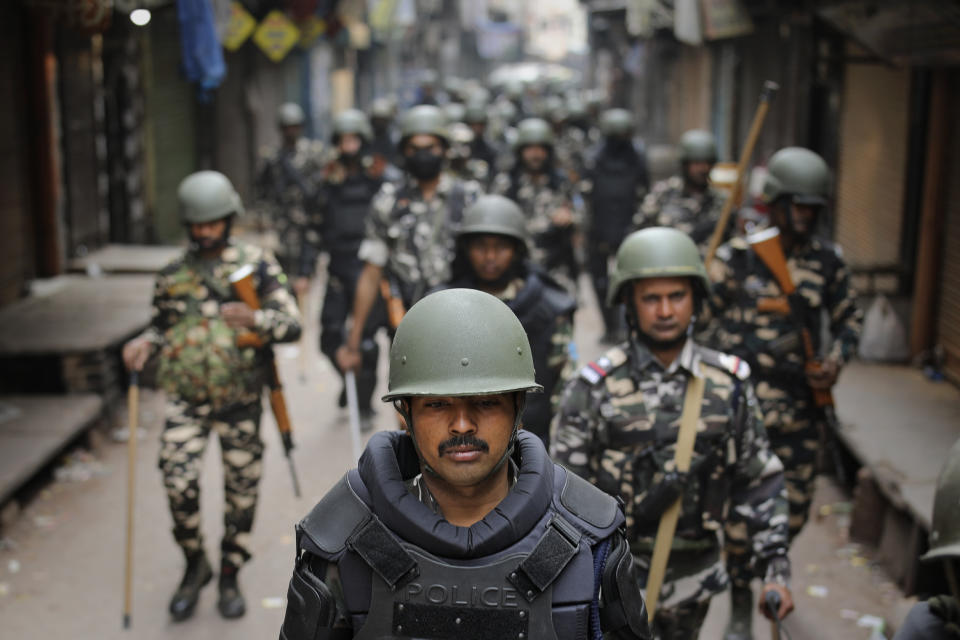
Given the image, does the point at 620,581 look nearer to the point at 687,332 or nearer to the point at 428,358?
the point at 428,358

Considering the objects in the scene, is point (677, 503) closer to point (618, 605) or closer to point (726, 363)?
point (726, 363)

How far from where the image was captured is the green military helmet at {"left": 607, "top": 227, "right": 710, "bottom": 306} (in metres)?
4.17

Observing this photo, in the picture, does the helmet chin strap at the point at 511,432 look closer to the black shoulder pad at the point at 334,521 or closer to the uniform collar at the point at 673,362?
the black shoulder pad at the point at 334,521

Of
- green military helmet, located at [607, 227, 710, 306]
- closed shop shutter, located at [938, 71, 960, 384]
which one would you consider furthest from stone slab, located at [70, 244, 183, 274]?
green military helmet, located at [607, 227, 710, 306]

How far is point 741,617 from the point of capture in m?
5.05

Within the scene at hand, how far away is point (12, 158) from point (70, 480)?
383 cm

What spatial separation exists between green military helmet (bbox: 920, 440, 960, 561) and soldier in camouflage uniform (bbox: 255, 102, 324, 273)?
10.1m

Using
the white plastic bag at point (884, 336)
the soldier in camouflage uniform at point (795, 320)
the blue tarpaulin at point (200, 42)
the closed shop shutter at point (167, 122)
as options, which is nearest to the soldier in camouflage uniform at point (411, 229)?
the soldier in camouflage uniform at point (795, 320)

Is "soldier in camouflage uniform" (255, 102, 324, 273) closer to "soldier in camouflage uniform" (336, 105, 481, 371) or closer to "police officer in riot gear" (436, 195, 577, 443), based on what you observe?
"soldier in camouflage uniform" (336, 105, 481, 371)

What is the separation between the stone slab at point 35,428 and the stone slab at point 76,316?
38cm

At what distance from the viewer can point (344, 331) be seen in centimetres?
928

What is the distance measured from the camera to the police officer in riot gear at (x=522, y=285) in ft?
16.9

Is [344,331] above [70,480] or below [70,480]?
above

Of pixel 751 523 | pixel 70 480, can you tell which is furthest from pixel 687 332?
pixel 70 480
